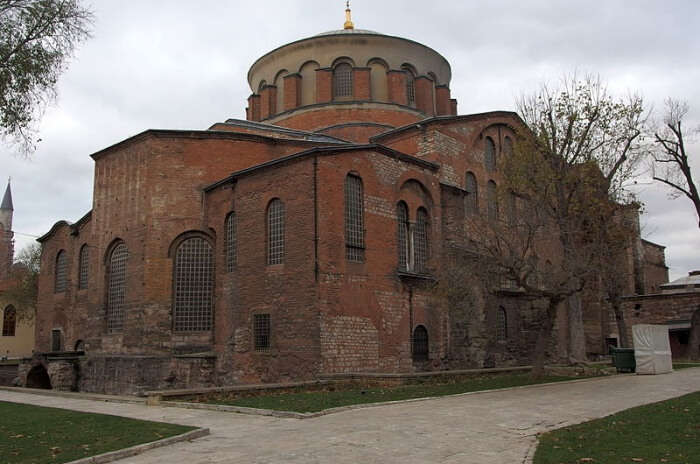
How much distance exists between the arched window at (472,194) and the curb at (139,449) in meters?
18.7

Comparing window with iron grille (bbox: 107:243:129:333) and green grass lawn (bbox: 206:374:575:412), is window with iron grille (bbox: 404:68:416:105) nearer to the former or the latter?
window with iron grille (bbox: 107:243:129:333)

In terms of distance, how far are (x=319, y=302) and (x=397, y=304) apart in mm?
3347

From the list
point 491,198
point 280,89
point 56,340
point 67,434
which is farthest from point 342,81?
point 67,434

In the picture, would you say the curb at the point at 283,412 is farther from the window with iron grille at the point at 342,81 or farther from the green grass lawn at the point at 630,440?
the window with iron grille at the point at 342,81

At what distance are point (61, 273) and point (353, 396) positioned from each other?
21.8m

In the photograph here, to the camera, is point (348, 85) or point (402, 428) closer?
point (402, 428)

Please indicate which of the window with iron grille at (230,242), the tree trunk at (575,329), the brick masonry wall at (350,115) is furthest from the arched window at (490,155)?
the window with iron grille at (230,242)

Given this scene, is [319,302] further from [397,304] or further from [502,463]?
[502,463]

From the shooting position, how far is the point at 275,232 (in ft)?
67.8

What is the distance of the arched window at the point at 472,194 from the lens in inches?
1035

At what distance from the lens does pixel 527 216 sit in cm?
1909

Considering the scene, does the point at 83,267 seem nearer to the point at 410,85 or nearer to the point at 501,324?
the point at 410,85

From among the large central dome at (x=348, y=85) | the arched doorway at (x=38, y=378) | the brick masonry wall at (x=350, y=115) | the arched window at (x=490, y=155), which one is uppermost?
the large central dome at (x=348, y=85)

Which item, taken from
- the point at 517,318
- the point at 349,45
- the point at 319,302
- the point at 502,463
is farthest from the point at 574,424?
the point at 349,45
